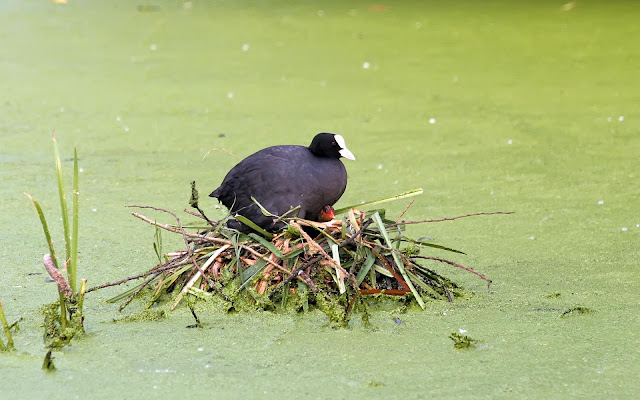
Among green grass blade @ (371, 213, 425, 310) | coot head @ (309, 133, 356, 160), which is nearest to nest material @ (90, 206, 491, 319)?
green grass blade @ (371, 213, 425, 310)

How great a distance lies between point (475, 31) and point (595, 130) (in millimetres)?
1556

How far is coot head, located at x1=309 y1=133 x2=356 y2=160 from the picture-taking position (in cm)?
241

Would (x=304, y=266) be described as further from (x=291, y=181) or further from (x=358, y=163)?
(x=358, y=163)

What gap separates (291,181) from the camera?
2.37 meters

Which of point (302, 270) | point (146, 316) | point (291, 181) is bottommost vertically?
point (146, 316)

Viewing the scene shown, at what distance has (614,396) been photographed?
1764mm

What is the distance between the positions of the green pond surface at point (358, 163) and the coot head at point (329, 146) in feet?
1.51

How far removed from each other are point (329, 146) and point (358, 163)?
4.06 ft

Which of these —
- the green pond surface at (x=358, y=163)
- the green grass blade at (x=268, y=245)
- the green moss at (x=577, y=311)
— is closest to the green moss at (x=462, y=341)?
the green pond surface at (x=358, y=163)

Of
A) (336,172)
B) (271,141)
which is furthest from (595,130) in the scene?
(336,172)

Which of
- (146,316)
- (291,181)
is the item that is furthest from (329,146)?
(146,316)

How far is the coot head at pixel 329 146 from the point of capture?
241 cm

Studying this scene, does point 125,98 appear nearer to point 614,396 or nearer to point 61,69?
point 61,69

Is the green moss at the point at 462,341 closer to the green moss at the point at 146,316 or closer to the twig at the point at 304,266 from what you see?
the twig at the point at 304,266
